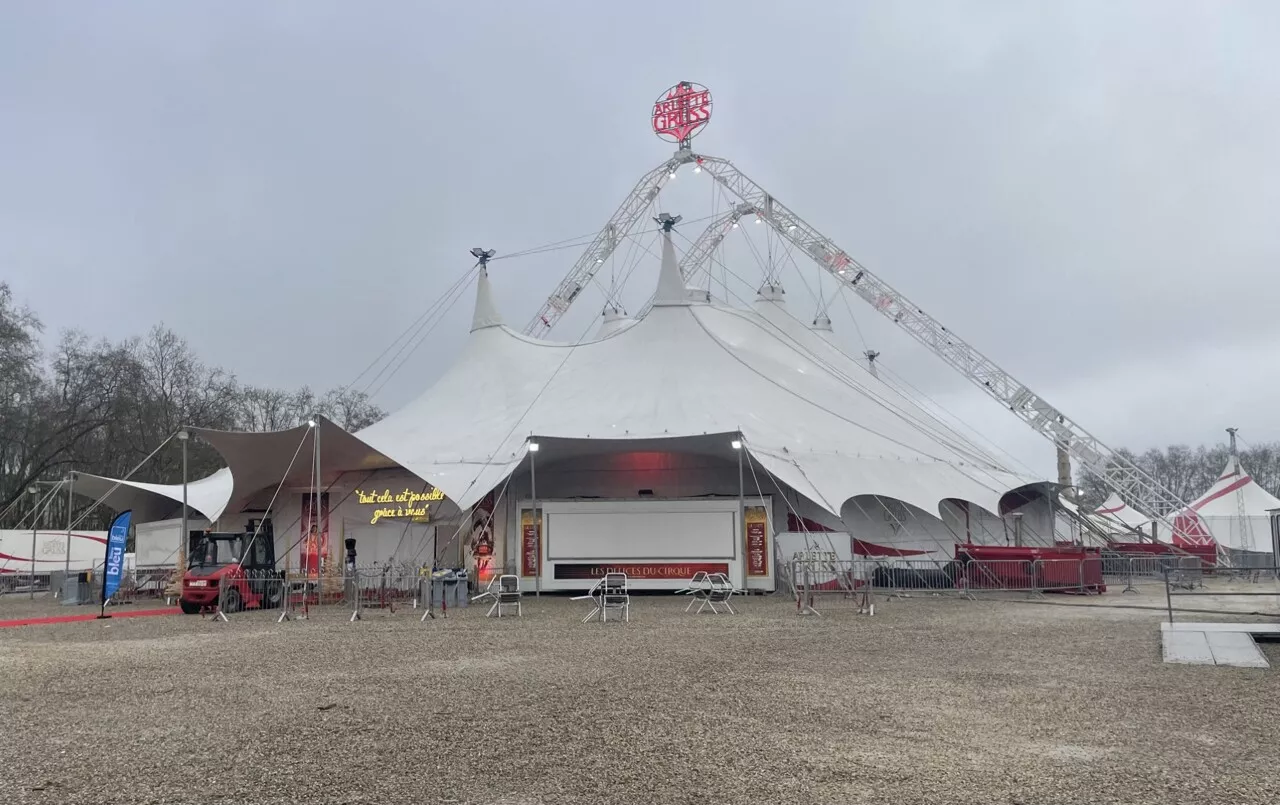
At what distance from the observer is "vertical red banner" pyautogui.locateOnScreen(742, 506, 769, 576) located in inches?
744

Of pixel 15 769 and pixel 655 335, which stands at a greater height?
pixel 655 335

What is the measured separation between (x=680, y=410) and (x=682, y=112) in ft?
51.4

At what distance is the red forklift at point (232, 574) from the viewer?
16438mm

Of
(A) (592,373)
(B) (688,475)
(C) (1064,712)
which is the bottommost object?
(C) (1064,712)

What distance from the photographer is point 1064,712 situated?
21.4 ft

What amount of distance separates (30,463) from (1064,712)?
42.0 m

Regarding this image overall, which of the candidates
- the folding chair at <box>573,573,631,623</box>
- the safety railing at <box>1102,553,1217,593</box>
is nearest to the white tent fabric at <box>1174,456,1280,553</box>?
the safety railing at <box>1102,553,1217,593</box>

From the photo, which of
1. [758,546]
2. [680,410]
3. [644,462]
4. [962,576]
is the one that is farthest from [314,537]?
[962,576]

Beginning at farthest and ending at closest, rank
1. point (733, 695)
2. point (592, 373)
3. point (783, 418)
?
point (592, 373) < point (783, 418) < point (733, 695)

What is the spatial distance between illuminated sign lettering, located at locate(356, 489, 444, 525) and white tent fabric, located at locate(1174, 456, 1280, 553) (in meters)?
25.8

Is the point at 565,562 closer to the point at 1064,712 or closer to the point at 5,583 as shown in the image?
the point at 1064,712

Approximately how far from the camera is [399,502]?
68.0 ft

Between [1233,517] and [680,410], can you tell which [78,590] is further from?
[1233,517]

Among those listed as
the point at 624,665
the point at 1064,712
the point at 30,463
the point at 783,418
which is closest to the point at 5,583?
the point at 30,463
